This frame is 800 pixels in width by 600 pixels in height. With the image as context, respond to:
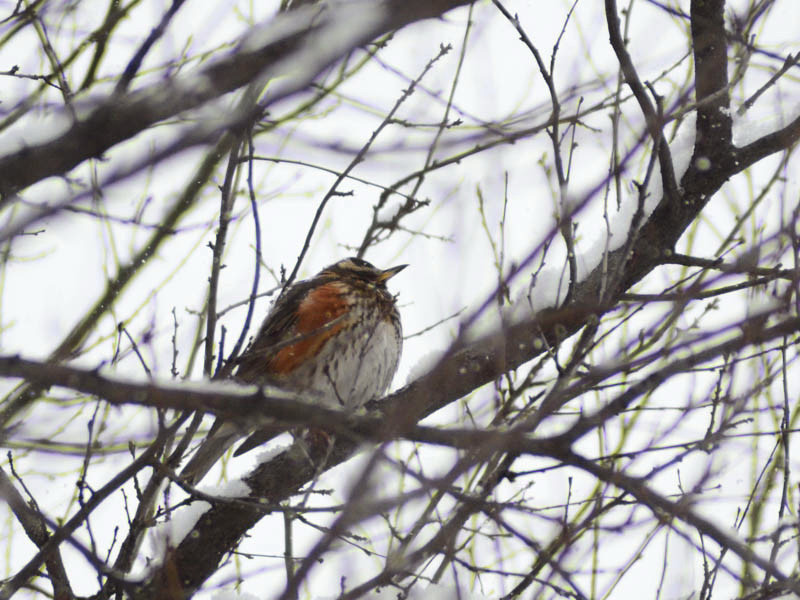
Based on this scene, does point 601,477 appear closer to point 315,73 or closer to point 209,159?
point 315,73

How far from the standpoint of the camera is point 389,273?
23.0ft

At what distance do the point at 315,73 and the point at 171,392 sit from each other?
0.85 m

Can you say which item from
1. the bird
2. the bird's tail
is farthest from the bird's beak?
the bird's tail

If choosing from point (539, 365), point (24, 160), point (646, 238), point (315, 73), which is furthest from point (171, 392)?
point (646, 238)

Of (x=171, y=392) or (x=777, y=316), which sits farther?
(x=777, y=316)

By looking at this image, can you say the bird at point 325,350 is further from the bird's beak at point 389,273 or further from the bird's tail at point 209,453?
the bird's beak at point 389,273

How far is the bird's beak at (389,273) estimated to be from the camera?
699cm

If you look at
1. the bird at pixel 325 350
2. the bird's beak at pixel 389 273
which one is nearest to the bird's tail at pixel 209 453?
the bird at pixel 325 350

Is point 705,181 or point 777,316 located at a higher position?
point 705,181

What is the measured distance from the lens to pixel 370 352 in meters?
6.07

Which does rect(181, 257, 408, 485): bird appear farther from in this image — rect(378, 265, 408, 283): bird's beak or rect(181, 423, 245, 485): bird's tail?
rect(378, 265, 408, 283): bird's beak

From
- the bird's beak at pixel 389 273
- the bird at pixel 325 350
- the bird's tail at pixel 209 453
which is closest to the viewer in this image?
the bird's tail at pixel 209 453

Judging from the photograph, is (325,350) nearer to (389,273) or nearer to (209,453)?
(209,453)

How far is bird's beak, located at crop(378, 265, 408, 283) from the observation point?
6988mm
